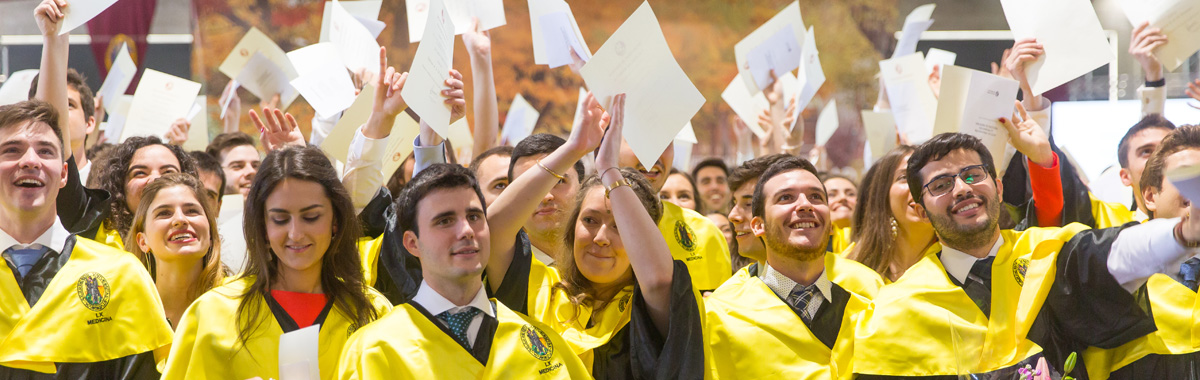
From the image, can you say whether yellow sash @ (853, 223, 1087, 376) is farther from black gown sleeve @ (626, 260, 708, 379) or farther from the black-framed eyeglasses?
black gown sleeve @ (626, 260, 708, 379)

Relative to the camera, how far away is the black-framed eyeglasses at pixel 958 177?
3081mm

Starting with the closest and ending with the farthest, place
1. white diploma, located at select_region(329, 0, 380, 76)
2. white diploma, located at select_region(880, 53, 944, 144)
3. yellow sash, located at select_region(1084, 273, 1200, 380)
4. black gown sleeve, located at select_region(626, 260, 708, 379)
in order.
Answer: yellow sash, located at select_region(1084, 273, 1200, 380) → black gown sleeve, located at select_region(626, 260, 708, 379) → white diploma, located at select_region(329, 0, 380, 76) → white diploma, located at select_region(880, 53, 944, 144)

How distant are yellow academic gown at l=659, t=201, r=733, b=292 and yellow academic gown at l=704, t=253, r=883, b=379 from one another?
693 millimetres

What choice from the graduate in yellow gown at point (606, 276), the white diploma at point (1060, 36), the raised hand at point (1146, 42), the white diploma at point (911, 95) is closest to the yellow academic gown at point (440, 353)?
the graduate in yellow gown at point (606, 276)

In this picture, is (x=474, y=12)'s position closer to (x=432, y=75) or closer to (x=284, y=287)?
(x=432, y=75)

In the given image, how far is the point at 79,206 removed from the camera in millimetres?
3357

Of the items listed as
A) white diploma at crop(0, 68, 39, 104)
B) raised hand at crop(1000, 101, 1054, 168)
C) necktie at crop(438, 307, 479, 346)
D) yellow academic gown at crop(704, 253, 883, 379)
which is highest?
white diploma at crop(0, 68, 39, 104)

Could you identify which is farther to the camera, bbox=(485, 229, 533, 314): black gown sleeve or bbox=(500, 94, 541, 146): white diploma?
bbox=(500, 94, 541, 146): white diploma

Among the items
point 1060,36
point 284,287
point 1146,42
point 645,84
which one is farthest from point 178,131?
point 1146,42

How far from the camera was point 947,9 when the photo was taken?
31.6ft

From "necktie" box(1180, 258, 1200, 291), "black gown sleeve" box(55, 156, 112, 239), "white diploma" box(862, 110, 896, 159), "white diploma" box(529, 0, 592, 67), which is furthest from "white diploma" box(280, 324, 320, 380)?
"white diploma" box(862, 110, 896, 159)

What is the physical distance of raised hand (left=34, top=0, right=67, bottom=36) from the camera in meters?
3.18

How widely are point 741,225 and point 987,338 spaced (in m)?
1.55

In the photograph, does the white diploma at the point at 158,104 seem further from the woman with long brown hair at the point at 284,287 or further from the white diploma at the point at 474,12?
the woman with long brown hair at the point at 284,287
